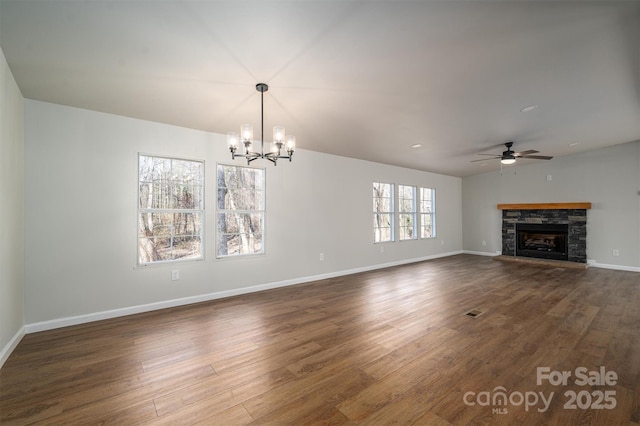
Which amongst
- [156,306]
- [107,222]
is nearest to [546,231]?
[156,306]

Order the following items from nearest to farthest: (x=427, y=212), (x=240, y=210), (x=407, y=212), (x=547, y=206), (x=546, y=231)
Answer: (x=240, y=210), (x=547, y=206), (x=546, y=231), (x=407, y=212), (x=427, y=212)

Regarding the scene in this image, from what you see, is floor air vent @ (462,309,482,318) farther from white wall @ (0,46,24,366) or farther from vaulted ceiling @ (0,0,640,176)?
white wall @ (0,46,24,366)

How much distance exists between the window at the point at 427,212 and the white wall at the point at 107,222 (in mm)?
4249

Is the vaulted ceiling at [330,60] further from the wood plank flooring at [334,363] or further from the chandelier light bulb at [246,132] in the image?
the wood plank flooring at [334,363]

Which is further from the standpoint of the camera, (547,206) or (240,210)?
(547,206)

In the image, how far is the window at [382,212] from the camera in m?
6.58

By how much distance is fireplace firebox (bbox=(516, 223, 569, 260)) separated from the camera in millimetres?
7023

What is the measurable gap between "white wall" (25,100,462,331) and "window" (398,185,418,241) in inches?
128

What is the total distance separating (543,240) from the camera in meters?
7.35

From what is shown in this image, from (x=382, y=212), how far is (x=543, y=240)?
14.9 feet

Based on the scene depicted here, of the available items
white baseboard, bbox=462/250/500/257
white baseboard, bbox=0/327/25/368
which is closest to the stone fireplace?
white baseboard, bbox=462/250/500/257

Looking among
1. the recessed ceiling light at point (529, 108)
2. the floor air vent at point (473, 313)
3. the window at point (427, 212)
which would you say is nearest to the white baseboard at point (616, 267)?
the window at point (427, 212)

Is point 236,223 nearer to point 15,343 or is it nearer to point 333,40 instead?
point 15,343

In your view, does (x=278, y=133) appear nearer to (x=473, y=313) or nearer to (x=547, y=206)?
(x=473, y=313)
